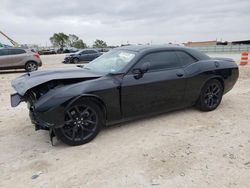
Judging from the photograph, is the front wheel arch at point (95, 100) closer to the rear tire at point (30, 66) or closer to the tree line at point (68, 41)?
the rear tire at point (30, 66)

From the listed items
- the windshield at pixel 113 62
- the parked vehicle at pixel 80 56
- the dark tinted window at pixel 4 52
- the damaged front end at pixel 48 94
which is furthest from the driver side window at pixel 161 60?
the parked vehicle at pixel 80 56

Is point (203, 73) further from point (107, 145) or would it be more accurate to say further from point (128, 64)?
point (107, 145)

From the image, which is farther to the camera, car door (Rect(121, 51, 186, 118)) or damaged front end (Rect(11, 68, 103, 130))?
car door (Rect(121, 51, 186, 118))

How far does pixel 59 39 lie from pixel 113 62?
80472mm

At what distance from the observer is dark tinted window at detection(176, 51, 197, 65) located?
464cm

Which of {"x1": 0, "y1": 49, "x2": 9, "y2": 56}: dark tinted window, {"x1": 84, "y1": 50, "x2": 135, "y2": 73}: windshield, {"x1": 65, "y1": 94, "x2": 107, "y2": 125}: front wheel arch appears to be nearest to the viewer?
{"x1": 65, "y1": 94, "x2": 107, "y2": 125}: front wheel arch

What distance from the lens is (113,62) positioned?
432 cm

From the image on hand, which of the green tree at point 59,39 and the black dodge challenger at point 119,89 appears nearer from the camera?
the black dodge challenger at point 119,89

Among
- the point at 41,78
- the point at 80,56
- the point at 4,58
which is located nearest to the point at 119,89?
the point at 41,78

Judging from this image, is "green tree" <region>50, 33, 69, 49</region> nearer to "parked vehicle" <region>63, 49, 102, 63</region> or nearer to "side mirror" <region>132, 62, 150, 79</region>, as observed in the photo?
"parked vehicle" <region>63, 49, 102, 63</region>

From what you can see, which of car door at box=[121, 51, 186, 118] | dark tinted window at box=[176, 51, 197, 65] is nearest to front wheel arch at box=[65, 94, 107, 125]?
car door at box=[121, 51, 186, 118]

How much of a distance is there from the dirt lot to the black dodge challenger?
298mm

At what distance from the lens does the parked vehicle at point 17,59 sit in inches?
497

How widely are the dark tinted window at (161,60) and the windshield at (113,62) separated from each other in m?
0.28
